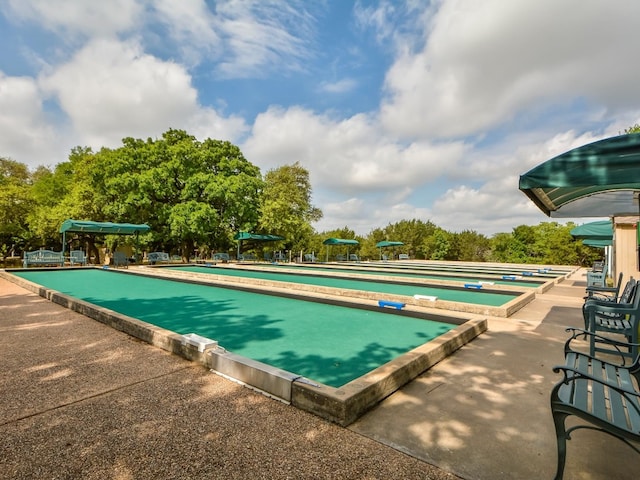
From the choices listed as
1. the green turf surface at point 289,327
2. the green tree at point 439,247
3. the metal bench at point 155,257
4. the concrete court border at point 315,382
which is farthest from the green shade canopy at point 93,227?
the green tree at point 439,247

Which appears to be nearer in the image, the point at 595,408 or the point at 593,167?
the point at 595,408

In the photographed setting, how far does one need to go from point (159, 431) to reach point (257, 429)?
0.65 meters

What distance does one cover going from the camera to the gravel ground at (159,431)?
1828 millimetres

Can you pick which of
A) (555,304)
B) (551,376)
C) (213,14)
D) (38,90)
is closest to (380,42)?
(213,14)

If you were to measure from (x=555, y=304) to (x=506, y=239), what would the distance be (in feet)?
104

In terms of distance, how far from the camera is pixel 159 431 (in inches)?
86.5

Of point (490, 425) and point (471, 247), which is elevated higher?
point (471, 247)

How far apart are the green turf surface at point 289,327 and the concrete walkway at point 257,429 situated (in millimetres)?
910

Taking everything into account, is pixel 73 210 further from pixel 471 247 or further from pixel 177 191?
pixel 471 247

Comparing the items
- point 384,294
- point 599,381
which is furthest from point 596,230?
point 599,381

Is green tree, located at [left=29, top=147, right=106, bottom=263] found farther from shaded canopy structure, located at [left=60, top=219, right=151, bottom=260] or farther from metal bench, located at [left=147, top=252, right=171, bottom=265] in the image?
metal bench, located at [left=147, top=252, right=171, bottom=265]

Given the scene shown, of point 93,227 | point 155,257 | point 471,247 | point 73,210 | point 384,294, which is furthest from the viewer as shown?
point 471,247

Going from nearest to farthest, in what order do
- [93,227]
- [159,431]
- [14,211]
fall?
1. [159,431]
2. [93,227]
3. [14,211]

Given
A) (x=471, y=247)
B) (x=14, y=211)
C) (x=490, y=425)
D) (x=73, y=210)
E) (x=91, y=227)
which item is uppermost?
(x=73, y=210)
